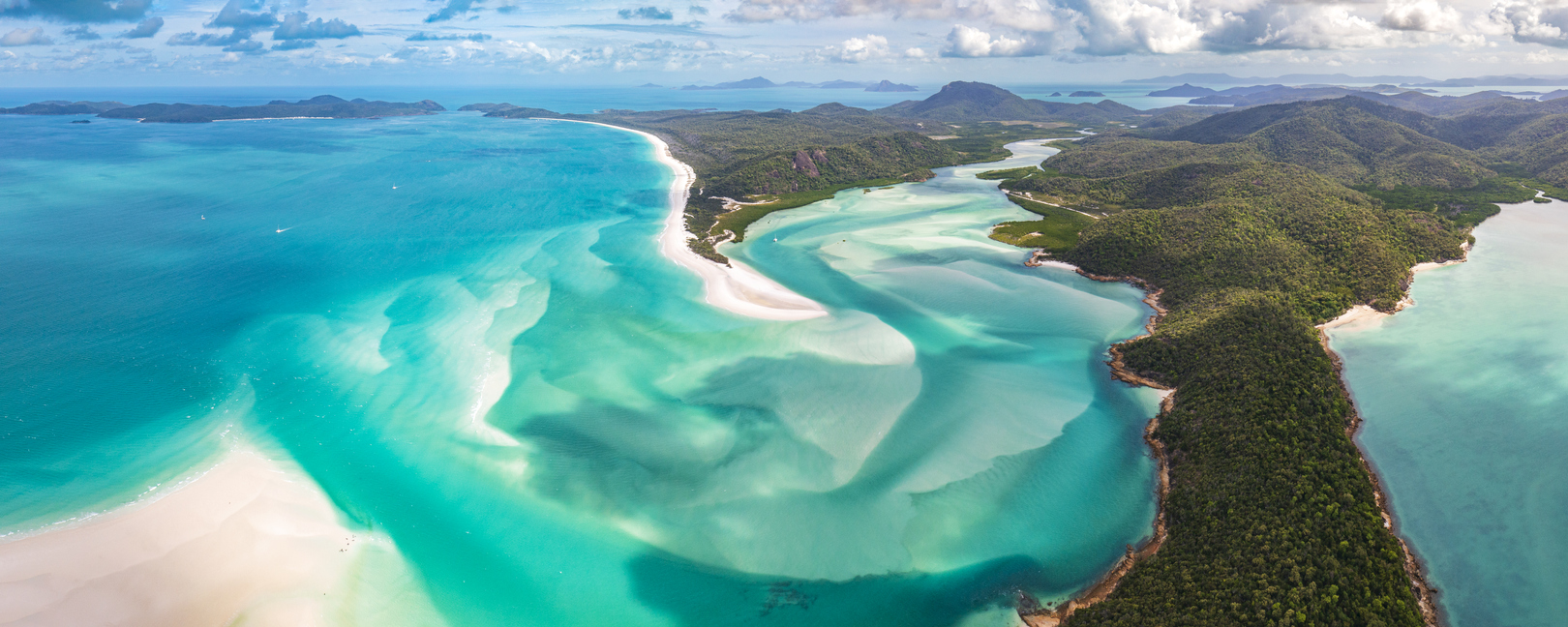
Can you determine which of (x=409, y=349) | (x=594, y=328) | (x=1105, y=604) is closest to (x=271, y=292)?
(x=409, y=349)

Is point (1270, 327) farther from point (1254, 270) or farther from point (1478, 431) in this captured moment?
point (1254, 270)

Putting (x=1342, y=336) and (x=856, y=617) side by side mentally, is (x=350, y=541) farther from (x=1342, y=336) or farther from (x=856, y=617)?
(x=1342, y=336)

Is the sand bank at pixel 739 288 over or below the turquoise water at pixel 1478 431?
over

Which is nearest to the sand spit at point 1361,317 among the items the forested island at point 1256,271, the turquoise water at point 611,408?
the forested island at point 1256,271

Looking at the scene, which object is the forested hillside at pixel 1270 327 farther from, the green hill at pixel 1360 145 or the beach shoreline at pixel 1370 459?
the green hill at pixel 1360 145

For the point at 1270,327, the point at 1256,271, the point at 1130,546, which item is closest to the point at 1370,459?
the point at 1270,327

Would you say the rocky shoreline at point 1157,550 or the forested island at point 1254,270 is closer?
the forested island at point 1254,270

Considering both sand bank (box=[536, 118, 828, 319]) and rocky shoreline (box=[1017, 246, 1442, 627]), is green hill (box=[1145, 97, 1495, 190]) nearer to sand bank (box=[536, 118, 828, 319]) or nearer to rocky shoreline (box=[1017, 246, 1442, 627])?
rocky shoreline (box=[1017, 246, 1442, 627])
